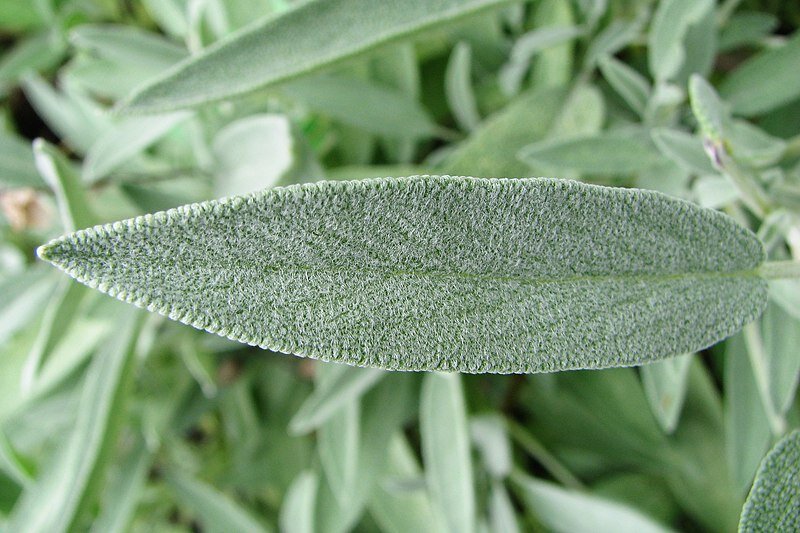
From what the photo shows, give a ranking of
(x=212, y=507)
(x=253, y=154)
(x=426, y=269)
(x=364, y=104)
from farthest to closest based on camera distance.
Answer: (x=212, y=507), (x=364, y=104), (x=253, y=154), (x=426, y=269)

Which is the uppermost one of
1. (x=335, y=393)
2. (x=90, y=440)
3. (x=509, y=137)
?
(x=509, y=137)

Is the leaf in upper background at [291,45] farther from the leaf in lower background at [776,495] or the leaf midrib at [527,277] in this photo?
the leaf in lower background at [776,495]

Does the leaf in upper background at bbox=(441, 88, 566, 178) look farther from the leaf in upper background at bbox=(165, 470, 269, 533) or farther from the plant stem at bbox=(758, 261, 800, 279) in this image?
the leaf in upper background at bbox=(165, 470, 269, 533)

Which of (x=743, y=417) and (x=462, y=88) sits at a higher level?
(x=462, y=88)

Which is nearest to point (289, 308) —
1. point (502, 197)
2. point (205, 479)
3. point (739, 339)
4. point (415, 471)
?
point (502, 197)

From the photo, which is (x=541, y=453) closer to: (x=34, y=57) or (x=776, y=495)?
(x=776, y=495)

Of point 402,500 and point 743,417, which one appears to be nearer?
point 743,417

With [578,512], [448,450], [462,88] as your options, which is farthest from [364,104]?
[578,512]
